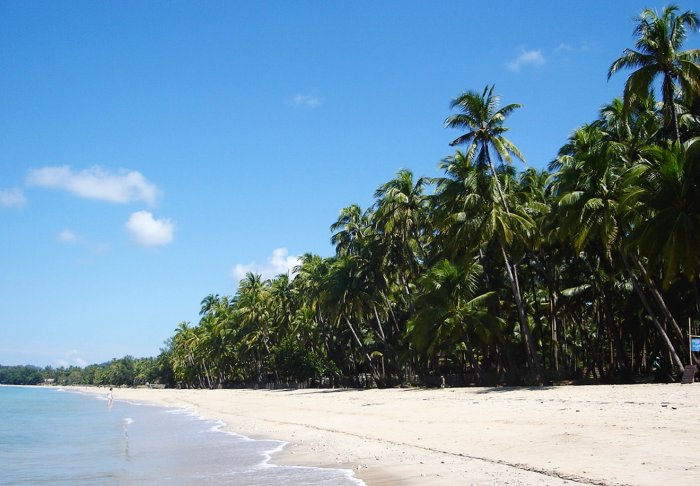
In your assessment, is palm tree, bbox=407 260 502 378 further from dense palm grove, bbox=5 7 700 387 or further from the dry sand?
the dry sand

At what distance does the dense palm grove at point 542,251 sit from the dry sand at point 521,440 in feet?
22.9

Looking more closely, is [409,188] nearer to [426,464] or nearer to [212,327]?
[426,464]

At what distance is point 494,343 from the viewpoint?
1470 inches

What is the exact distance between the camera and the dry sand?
9.55 m

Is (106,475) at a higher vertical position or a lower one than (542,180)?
lower

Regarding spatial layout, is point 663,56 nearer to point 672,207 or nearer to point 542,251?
point 672,207

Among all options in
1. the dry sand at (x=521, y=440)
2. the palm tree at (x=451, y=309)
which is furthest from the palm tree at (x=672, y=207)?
the palm tree at (x=451, y=309)

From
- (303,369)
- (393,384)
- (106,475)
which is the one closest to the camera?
(106,475)

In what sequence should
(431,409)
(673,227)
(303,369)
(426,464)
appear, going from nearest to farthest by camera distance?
(426,464) < (673,227) < (431,409) < (303,369)

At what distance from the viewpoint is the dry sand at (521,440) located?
9.55 meters

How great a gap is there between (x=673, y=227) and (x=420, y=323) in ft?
58.9

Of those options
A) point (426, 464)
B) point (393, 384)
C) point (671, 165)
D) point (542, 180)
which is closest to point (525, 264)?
point (542, 180)

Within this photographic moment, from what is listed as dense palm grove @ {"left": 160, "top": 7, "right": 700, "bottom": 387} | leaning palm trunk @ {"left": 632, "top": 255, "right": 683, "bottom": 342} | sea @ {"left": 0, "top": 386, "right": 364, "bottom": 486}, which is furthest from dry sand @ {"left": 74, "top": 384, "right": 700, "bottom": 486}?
dense palm grove @ {"left": 160, "top": 7, "right": 700, "bottom": 387}

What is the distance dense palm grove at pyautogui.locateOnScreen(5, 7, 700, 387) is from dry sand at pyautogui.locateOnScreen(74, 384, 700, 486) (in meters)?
6.97
